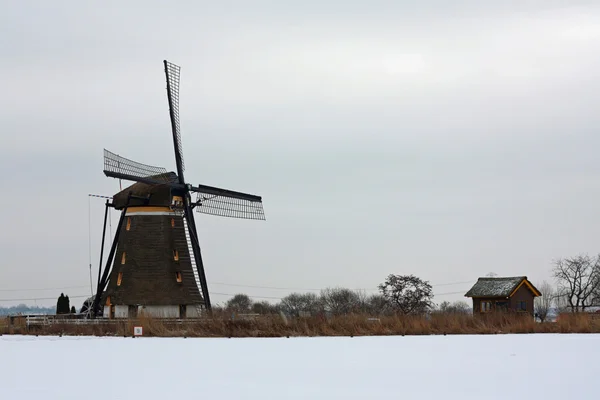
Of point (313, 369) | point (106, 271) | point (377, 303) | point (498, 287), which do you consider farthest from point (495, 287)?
point (313, 369)

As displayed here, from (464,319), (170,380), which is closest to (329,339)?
(464,319)

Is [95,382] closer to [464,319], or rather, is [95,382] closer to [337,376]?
[337,376]

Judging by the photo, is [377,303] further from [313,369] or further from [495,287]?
[313,369]

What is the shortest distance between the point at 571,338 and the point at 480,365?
8.38m

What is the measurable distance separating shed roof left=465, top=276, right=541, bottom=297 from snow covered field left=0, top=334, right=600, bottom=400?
→ 60.7 ft

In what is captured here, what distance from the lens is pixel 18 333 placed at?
35.6 metres

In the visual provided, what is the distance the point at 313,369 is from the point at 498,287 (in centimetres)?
2949

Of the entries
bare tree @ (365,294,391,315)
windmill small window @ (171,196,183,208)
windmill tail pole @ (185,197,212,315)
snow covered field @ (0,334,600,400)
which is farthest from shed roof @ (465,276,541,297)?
snow covered field @ (0,334,600,400)

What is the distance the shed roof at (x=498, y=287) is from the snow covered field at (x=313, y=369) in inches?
728

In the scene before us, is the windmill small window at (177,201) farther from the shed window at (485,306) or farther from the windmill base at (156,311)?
the shed window at (485,306)

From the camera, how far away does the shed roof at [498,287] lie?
45469 mm

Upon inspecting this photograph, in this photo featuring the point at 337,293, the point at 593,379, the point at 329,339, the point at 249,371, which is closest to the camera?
the point at 593,379

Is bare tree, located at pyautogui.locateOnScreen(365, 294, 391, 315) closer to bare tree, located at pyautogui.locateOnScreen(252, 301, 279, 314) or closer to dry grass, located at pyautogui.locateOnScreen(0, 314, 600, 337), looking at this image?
bare tree, located at pyautogui.locateOnScreen(252, 301, 279, 314)

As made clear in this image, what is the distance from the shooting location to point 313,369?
18234 mm
